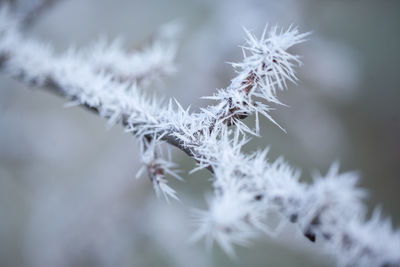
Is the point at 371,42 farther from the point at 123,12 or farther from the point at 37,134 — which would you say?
the point at 37,134

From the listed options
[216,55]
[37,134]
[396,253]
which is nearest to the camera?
[396,253]

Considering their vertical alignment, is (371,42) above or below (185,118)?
above

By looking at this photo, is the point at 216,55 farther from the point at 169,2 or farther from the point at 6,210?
the point at 6,210

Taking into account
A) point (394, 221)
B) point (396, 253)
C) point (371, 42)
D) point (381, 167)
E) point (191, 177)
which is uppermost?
point (371, 42)

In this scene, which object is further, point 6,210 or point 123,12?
point 123,12

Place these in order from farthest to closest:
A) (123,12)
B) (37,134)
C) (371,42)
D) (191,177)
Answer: (371,42) → (123,12) → (191,177) → (37,134)

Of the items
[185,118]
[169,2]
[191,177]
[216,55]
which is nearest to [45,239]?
[191,177]
